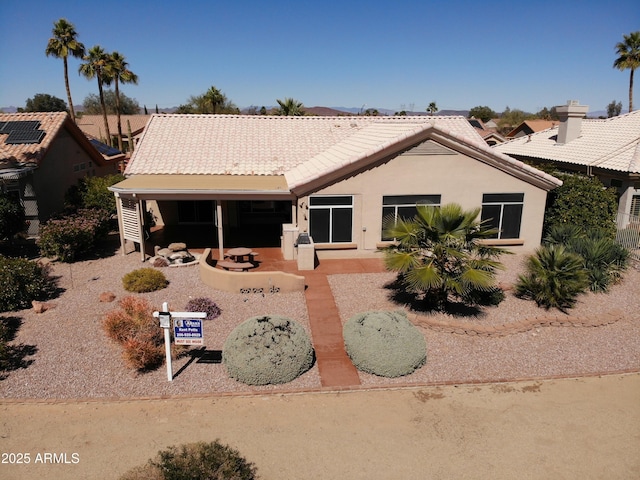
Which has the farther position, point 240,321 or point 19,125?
point 19,125

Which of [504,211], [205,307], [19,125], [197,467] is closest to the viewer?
[197,467]

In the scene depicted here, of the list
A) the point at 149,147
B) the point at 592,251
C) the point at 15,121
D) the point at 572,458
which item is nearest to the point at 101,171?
the point at 15,121

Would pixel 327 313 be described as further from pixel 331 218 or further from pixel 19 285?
pixel 19 285

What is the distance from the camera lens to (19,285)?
1436 centimetres

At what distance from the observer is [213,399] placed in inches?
398

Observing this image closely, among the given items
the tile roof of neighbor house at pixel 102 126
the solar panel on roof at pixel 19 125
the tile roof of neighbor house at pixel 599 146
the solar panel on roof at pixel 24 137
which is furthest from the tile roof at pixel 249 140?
→ the tile roof of neighbor house at pixel 102 126

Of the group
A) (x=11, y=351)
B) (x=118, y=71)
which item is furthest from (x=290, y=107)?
(x=11, y=351)

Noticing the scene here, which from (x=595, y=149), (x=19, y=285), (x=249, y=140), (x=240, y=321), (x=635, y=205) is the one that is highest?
(x=249, y=140)

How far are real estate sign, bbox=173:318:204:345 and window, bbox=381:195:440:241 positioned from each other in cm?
996

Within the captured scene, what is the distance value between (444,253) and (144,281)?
9.56 metres

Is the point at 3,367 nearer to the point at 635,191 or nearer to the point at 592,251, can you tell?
the point at 592,251

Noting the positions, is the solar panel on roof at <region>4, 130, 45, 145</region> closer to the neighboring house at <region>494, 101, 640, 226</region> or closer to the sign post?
the sign post

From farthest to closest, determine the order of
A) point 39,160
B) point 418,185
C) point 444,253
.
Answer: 1. point 39,160
2. point 418,185
3. point 444,253

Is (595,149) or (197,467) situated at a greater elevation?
(595,149)
